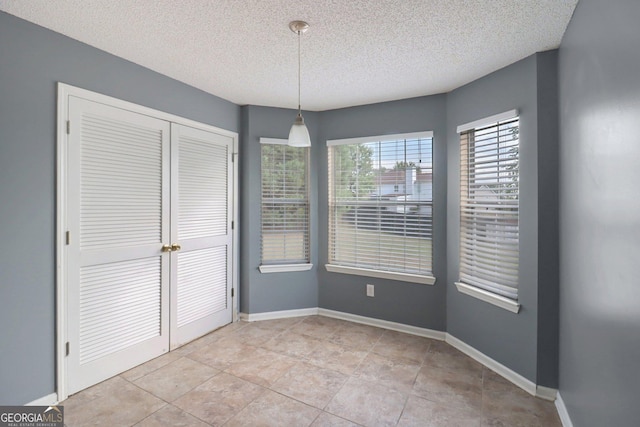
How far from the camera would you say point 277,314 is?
3.73 m

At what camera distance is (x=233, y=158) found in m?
3.55

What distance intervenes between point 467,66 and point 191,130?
2536 millimetres

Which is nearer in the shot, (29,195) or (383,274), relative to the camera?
(29,195)

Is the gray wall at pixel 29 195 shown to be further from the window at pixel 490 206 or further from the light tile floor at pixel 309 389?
the window at pixel 490 206

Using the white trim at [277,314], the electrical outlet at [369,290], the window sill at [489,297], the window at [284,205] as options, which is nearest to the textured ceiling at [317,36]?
the window at [284,205]

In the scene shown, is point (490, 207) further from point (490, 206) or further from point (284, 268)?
point (284, 268)

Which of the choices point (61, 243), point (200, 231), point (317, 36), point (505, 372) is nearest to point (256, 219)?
point (200, 231)

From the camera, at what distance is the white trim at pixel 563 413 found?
6.29 feet

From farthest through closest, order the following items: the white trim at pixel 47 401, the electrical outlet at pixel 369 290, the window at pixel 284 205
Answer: the window at pixel 284 205 → the electrical outlet at pixel 369 290 → the white trim at pixel 47 401

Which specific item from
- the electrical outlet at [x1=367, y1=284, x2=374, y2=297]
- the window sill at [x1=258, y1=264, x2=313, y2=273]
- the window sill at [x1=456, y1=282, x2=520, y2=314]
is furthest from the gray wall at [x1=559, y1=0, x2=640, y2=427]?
the window sill at [x1=258, y1=264, x2=313, y2=273]

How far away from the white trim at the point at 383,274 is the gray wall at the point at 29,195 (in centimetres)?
259

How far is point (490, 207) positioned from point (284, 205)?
2.15m

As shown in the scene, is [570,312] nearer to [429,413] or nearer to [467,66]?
[429,413]

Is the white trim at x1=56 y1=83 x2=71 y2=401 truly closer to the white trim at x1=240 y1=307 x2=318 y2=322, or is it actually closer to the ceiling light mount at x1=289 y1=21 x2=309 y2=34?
the ceiling light mount at x1=289 y1=21 x2=309 y2=34
